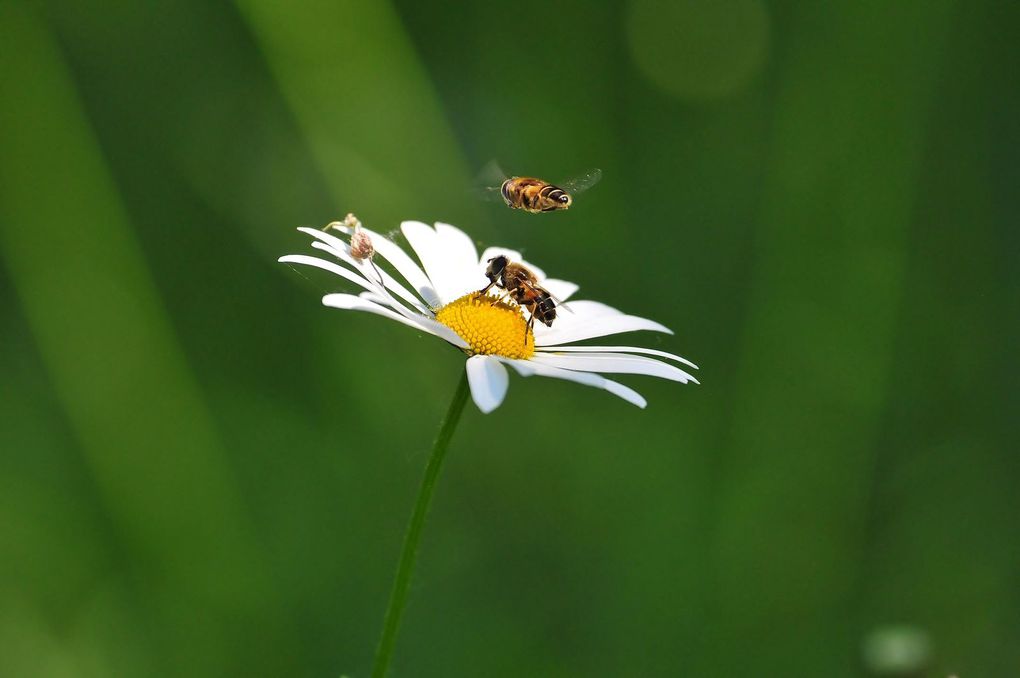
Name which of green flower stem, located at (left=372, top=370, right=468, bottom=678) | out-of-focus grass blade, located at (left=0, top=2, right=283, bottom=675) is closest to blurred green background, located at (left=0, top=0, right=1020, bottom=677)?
out-of-focus grass blade, located at (left=0, top=2, right=283, bottom=675)

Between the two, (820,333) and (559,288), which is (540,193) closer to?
(559,288)

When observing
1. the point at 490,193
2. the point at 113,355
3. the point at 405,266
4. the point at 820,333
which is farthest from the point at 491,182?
the point at 820,333

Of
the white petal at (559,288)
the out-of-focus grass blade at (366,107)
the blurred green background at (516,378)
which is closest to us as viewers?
the white petal at (559,288)

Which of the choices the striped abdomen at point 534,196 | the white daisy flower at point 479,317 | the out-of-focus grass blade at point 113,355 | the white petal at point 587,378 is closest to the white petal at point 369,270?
the white daisy flower at point 479,317

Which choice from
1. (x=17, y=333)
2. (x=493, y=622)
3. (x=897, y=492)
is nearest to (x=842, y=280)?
(x=897, y=492)

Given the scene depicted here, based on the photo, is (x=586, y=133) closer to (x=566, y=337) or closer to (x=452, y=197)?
(x=452, y=197)

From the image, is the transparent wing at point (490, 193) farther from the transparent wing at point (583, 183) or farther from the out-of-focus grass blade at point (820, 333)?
the out-of-focus grass blade at point (820, 333)
